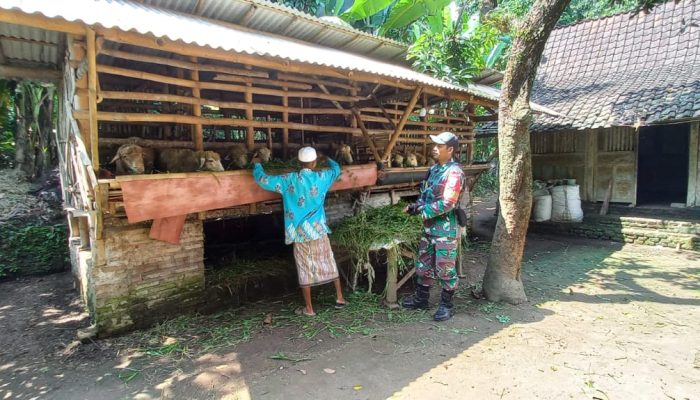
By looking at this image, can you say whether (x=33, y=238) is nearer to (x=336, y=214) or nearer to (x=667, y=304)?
(x=336, y=214)

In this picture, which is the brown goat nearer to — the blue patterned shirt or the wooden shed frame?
the wooden shed frame

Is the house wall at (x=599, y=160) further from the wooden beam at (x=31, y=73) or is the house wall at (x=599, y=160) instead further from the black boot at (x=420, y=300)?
the wooden beam at (x=31, y=73)

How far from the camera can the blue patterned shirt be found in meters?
4.29

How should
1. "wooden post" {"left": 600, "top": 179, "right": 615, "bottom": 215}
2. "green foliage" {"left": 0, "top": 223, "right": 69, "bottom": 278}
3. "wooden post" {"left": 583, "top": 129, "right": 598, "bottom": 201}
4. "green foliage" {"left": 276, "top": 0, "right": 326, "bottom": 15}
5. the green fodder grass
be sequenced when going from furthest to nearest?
1. "green foliage" {"left": 276, "top": 0, "right": 326, "bottom": 15}
2. "wooden post" {"left": 583, "top": 129, "right": 598, "bottom": 201}
3. "wooden post" {"left": 600, "top": 179, "right": 615, "bottom": 215}
4. "green foliage" {"left": 0, "top": 223, "right": 69, "bottom": 278}
5. the green fodder grass

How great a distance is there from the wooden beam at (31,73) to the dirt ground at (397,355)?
3145 mm

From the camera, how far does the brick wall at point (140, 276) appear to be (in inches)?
156

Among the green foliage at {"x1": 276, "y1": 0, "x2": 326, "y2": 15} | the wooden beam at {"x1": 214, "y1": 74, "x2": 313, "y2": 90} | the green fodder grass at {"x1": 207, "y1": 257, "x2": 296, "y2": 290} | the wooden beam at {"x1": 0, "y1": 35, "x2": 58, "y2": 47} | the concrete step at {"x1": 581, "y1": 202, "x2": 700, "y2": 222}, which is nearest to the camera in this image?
the wooden beam at {"x1": 0, "y1": 35, "x2": 58, "y2": 47}

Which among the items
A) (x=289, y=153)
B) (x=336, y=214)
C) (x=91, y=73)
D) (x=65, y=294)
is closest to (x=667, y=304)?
(x=336, y=214)

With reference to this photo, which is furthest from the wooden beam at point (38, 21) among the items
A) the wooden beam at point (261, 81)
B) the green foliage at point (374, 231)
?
the green foliage at point (374, 231)

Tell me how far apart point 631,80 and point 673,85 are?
1.16 m

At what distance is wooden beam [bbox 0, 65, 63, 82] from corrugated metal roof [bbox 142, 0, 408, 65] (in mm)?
1639

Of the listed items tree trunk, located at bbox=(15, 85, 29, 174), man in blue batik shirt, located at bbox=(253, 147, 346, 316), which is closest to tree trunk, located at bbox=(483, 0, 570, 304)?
man in blue batik shirt, located at bbox=(253, 147, 346, 316)

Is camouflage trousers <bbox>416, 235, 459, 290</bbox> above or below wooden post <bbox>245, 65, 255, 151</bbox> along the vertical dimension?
below

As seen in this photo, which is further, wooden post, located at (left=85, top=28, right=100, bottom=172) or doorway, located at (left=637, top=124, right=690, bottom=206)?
doorway, located at (left=637, top=124, right=690, bottom=206)
